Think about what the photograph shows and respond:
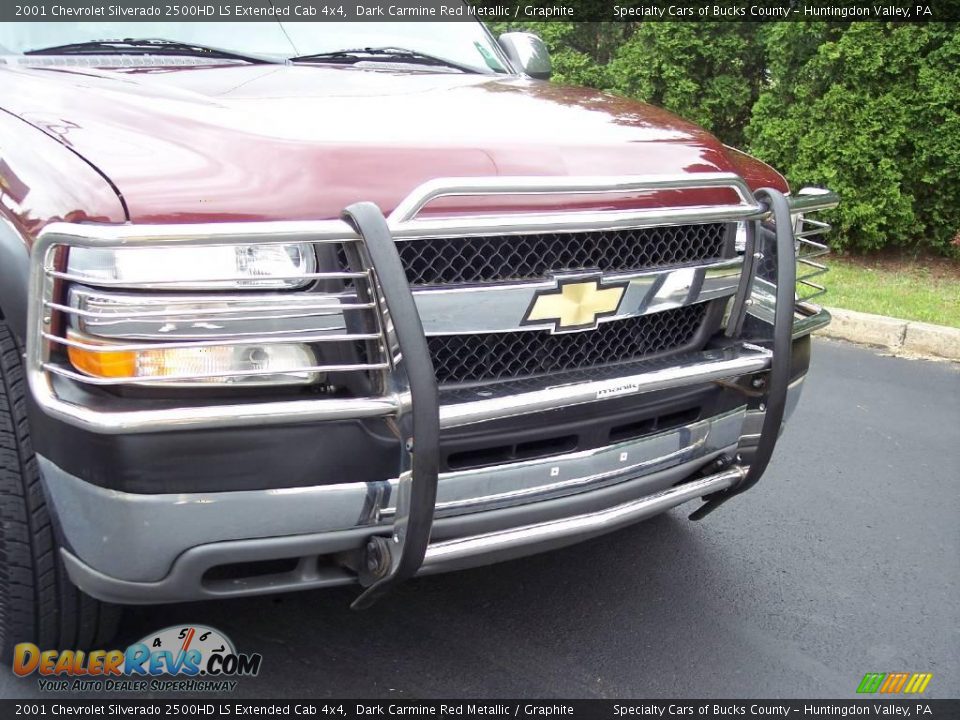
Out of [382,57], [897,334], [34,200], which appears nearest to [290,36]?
[382,57]

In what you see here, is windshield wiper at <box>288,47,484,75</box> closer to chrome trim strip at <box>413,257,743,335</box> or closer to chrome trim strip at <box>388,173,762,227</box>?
chrome trim strip at <box>388,173,762,227</box>

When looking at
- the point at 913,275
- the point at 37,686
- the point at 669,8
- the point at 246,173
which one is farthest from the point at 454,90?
the point at 669,8

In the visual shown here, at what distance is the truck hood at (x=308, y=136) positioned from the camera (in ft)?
6.45

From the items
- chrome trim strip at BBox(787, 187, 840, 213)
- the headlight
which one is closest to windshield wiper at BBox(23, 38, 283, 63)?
the headlight

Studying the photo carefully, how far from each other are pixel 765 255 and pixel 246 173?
1490mm

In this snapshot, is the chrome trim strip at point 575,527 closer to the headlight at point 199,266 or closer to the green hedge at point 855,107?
the headlight at point 199,266

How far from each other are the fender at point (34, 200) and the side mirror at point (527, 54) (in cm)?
221

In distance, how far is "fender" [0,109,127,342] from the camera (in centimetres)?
189

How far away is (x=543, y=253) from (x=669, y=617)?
1319mm

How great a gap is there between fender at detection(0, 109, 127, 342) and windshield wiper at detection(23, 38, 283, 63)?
0.92 m

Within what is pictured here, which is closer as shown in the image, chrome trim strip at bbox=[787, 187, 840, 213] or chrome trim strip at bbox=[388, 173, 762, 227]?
chrome trim strip at bbox=[388, 173, 762, 227]

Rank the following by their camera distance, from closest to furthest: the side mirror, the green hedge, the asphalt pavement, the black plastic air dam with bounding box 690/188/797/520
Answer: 1. the black plastic air dam with bounding box 690/188/797/520
2. the asphalt pavement
3. the side mirror
4. the green hedge

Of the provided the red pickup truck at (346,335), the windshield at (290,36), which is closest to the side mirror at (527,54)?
the windshield at (290,36)

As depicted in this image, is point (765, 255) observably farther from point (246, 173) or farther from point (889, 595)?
point (246, 173)
